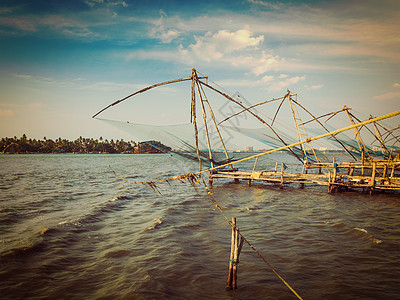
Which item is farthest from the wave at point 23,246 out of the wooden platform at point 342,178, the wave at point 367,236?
the wooden platform at point 342,178

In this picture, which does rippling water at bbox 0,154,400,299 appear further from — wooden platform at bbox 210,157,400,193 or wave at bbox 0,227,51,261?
wooden platform at bbox 210,157,400,193

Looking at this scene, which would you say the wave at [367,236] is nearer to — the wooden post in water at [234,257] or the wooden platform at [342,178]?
the wooden post in water at [234,257]

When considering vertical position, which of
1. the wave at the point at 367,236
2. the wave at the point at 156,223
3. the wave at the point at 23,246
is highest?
the wave at the point at 367,236

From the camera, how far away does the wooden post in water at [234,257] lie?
11.3 feet

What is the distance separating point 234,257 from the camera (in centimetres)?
348

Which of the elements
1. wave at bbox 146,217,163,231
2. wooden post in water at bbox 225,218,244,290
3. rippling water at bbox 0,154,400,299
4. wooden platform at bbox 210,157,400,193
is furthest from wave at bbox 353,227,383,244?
wave at bbox 146,217,163,231

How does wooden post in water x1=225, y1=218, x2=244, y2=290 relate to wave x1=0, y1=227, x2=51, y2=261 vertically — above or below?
above

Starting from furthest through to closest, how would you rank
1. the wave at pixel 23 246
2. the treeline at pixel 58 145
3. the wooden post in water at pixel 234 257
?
1. the treeline at pixel 58 145
2. the wave at pixel 23 246
3. the wooden post in water at pixel 234 257

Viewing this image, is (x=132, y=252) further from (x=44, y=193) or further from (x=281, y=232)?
(x=44, y=193)

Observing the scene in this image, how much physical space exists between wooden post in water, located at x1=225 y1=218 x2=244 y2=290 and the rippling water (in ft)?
0.56

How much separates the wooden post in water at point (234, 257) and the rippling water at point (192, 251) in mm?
170

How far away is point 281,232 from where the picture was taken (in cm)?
668

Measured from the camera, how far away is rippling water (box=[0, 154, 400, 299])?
407 centimetres

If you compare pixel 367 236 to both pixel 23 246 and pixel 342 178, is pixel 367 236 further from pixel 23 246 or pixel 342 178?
pixel 23 246
